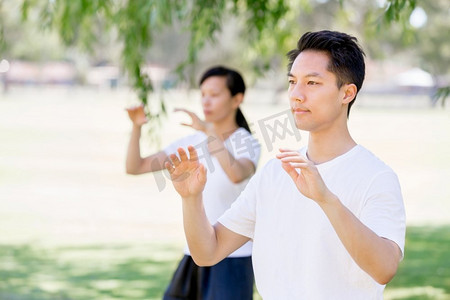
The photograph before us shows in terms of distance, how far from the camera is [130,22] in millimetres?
6031

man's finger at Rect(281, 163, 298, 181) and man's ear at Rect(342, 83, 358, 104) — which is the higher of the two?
man's ear at Rect(342, 83, 358, 104)

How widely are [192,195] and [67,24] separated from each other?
4.10 m

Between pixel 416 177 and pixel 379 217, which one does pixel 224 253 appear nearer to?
pixel 379 217

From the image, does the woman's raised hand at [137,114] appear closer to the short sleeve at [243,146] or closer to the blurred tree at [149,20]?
the short sleeve at [243,146]

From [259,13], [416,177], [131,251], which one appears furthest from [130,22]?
[416,177]

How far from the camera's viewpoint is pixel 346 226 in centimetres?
184

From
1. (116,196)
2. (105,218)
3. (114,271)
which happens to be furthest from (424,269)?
(116,196)

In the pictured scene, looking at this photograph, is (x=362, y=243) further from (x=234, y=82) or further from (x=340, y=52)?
(x=234, y=82)

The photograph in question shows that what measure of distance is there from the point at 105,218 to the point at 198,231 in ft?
32.1

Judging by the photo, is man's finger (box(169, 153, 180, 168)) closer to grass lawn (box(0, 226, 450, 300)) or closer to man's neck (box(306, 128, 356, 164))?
man's neck (box(306, 128, 356, 164))

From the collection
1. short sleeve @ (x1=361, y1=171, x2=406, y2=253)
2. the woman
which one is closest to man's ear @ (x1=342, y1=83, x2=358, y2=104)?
short sleeve @ (x1=361, y1=171, x2=406, y2=253)

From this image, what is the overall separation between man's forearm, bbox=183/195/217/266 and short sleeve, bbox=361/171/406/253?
47 centimetres

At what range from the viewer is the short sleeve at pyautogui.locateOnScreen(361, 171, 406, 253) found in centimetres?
194

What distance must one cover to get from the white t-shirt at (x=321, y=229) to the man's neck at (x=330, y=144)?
23 millimetres
